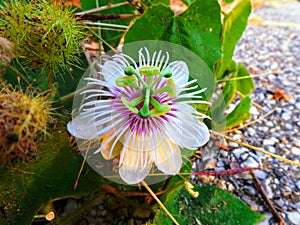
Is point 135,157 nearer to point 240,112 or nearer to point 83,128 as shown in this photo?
point 83,128

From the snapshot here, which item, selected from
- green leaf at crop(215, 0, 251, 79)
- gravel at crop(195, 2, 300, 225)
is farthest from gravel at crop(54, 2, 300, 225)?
green leaf at crop(215, 0, 251, 79)

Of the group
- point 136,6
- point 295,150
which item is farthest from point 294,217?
point 136,6

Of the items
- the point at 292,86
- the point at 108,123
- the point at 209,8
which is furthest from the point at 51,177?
the point at 292,86

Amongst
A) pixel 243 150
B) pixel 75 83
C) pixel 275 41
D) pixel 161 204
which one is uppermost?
pixel 75 83

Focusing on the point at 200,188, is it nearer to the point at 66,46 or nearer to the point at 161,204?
the point at 161,204

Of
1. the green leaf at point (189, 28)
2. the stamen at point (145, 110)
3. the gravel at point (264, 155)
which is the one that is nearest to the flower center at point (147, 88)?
the stamen at point (145, 110)

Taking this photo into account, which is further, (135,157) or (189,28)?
(189,28)
